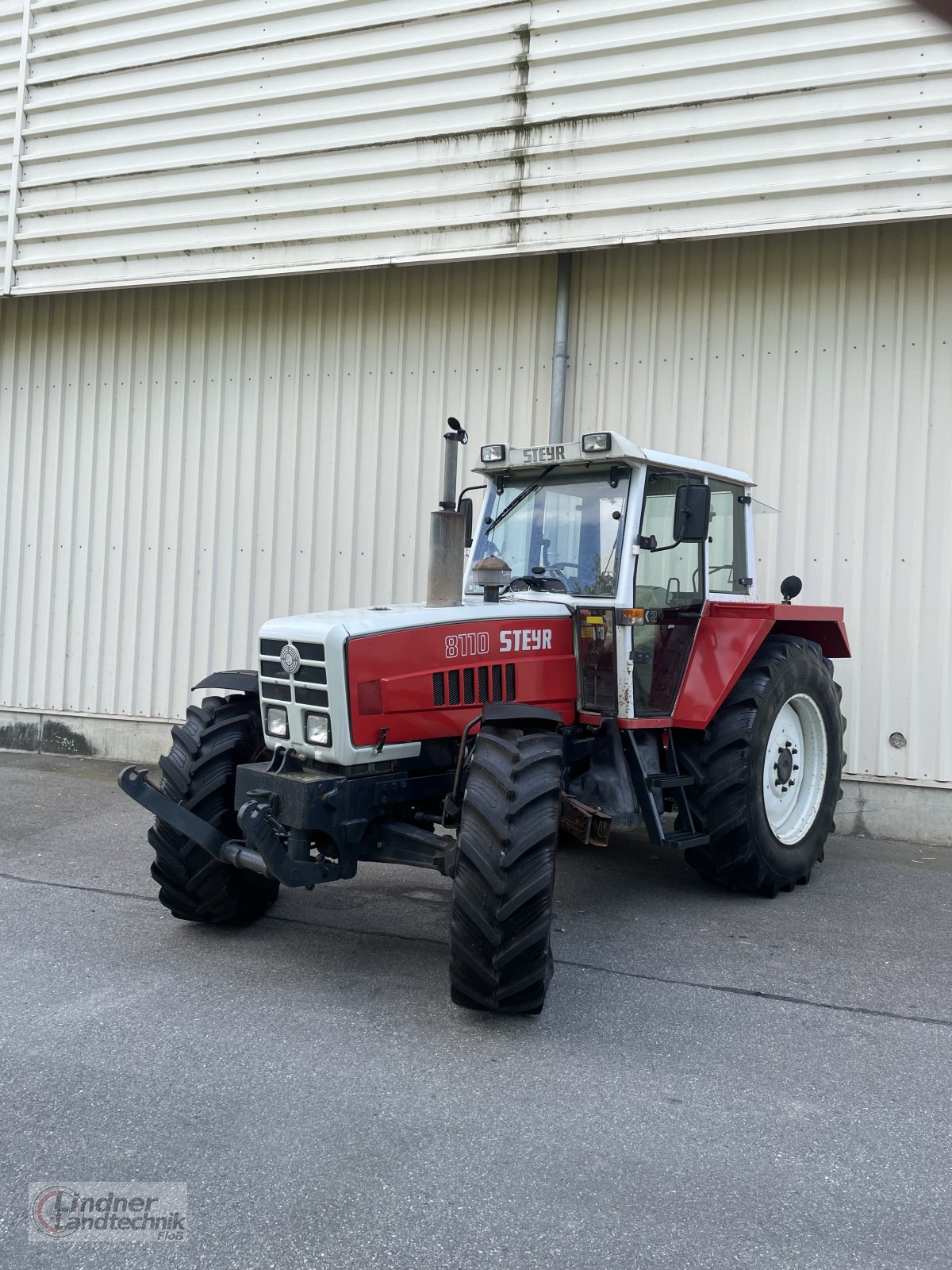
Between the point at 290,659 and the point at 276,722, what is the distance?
34 cm

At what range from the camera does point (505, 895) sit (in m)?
3.94

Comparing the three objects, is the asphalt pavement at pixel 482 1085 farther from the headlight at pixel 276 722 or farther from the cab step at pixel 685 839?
the headlight at pixel 276 722

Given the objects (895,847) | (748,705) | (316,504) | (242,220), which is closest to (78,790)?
(316,504)

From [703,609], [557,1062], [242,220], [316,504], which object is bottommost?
[557,1062]

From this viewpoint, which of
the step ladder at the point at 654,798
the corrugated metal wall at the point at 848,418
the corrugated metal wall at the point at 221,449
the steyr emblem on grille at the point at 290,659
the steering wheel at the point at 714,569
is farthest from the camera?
the corrugated metal wall at the point at 221,449

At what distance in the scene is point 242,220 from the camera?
29.7 ft

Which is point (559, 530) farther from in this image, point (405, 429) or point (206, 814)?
point (405, 429)

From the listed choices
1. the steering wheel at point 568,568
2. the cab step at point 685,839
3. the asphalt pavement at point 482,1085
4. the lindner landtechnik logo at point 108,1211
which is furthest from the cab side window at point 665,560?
the lindner landtechnik logo at point 108,1211

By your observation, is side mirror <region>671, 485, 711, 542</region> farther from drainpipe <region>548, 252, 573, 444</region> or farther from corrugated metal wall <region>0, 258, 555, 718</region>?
corrugated metal wall <region>0, 258, 555, 718</region>

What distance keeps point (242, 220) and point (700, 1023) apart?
25.0ft

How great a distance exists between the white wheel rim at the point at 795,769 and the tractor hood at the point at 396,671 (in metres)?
1.75

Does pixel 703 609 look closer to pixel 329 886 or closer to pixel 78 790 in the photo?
pixel 329 886

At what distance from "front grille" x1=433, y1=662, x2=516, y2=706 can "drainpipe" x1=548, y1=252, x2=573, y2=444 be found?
3843mm

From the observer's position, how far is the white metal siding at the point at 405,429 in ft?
25.3
